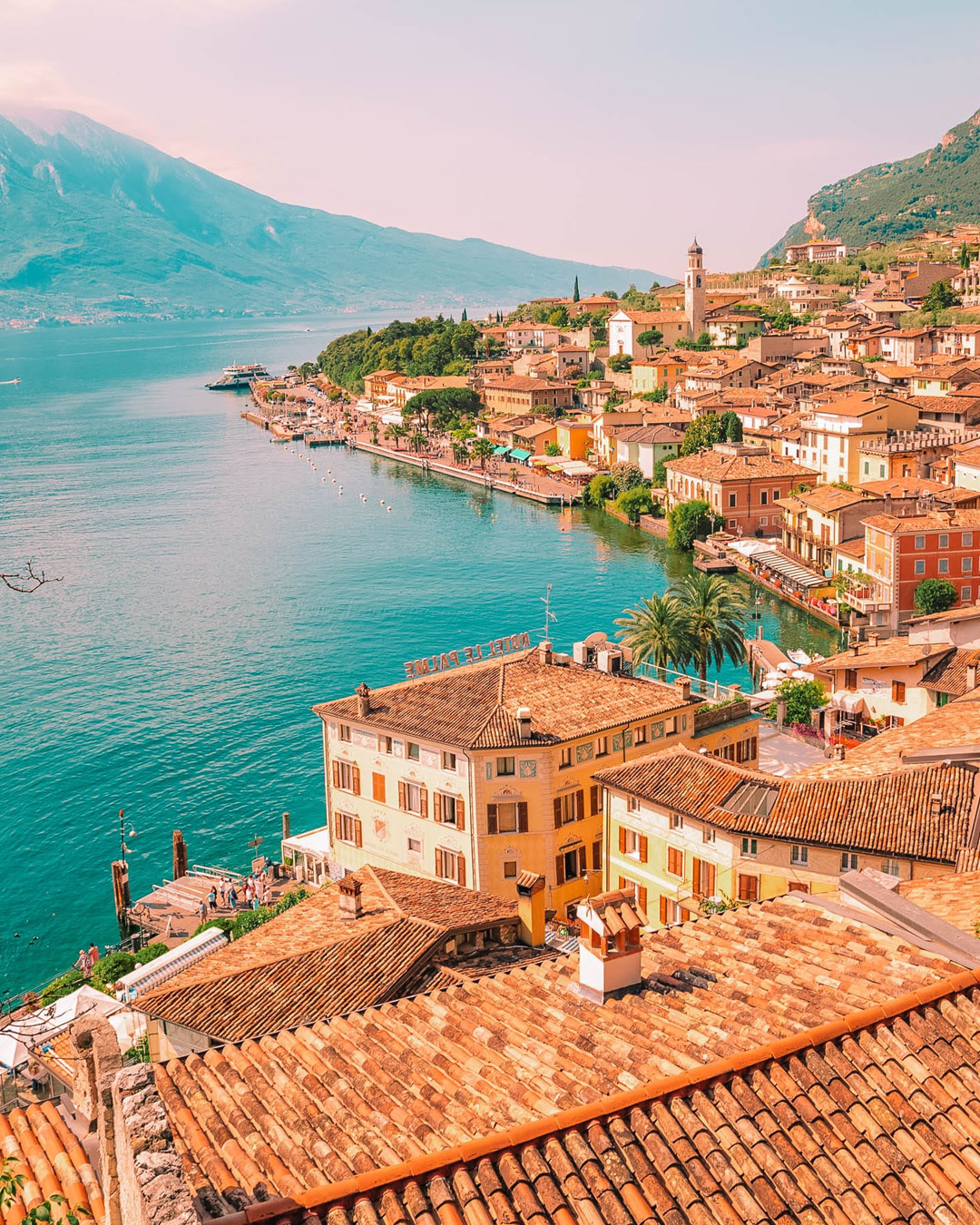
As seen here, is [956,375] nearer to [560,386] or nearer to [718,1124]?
[560,386]

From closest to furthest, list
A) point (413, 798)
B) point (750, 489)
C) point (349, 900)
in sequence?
point (349, 900), point (413, 798), point (750, 489)

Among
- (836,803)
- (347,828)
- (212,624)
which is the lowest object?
(212,624)

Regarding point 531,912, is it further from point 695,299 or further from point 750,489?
point 695,299

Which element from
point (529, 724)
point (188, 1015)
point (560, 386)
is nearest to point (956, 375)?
point (560, 386)

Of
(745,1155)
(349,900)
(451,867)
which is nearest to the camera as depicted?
(745,1155)

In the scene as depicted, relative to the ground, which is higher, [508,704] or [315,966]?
[315,966]

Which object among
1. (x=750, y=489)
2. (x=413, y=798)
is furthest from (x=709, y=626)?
(x=750, y=489)

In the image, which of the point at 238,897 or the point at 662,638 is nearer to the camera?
the point at 238,897
